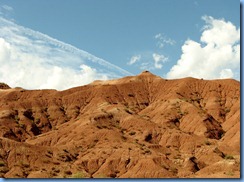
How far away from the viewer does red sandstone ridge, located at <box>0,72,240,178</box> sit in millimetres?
61344

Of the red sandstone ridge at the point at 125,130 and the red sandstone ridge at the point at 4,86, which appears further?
the red sandstone ridge at the point at 4,86

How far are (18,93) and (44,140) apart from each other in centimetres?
3322

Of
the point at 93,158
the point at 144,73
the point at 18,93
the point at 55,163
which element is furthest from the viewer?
the point at 144,73

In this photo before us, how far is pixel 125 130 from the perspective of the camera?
83250 millimetres

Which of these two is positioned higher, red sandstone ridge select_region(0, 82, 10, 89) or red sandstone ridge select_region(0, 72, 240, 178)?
red sandstone ridge select_region(0, 82, 10, 89)

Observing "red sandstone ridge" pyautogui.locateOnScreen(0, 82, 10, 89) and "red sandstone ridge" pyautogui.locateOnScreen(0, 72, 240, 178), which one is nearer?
"red sandstone ridge" pyautogui.locateOnScreen(0, 72, 240, 178)

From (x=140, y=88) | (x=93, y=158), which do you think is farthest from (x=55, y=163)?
(x=140, y=88)

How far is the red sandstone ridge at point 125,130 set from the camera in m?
61.3

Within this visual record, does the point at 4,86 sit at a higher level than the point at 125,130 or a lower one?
higher

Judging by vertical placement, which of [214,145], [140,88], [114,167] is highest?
[140,88]

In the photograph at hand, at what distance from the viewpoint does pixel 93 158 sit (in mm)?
66188

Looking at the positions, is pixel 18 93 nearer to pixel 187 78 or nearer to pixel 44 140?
pixel 44 140

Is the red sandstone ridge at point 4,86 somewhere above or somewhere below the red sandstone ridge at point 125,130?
above

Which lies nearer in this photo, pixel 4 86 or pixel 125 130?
pixel 125 130
